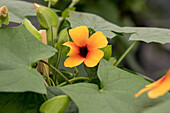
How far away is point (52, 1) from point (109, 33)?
0.55 ft

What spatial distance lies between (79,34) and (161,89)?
15 cm

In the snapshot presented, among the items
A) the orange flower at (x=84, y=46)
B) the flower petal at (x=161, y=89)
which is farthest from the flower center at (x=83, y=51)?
the flower petal at (x=161, y=89)

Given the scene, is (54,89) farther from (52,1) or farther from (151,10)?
(151,10)

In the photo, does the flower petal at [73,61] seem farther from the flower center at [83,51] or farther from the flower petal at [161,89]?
the flower petal at [161,89]

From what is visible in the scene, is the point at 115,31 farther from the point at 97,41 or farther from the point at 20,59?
the point at 20,59

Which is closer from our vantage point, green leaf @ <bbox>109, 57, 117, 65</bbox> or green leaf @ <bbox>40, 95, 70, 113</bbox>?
green leaf @ <bbox>40, 95, 70, 113</bbox>

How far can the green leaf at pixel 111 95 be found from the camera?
0.73 ft

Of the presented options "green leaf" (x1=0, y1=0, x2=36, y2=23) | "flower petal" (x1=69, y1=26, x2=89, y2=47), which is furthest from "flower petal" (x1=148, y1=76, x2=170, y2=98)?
"green leaf" (x1=0, y1=0, x2=36, y2=23)

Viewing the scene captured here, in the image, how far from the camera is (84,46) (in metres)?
0.32

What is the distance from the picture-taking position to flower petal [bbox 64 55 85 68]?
0.29 m

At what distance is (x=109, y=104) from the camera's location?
0.23m

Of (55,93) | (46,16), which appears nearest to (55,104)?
(55,93)

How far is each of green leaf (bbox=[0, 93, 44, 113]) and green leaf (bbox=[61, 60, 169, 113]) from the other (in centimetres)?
6

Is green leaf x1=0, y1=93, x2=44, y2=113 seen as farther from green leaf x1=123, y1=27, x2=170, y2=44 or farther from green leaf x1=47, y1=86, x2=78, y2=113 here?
green leaf x1=123, y1=27, x2=170, y2=44
